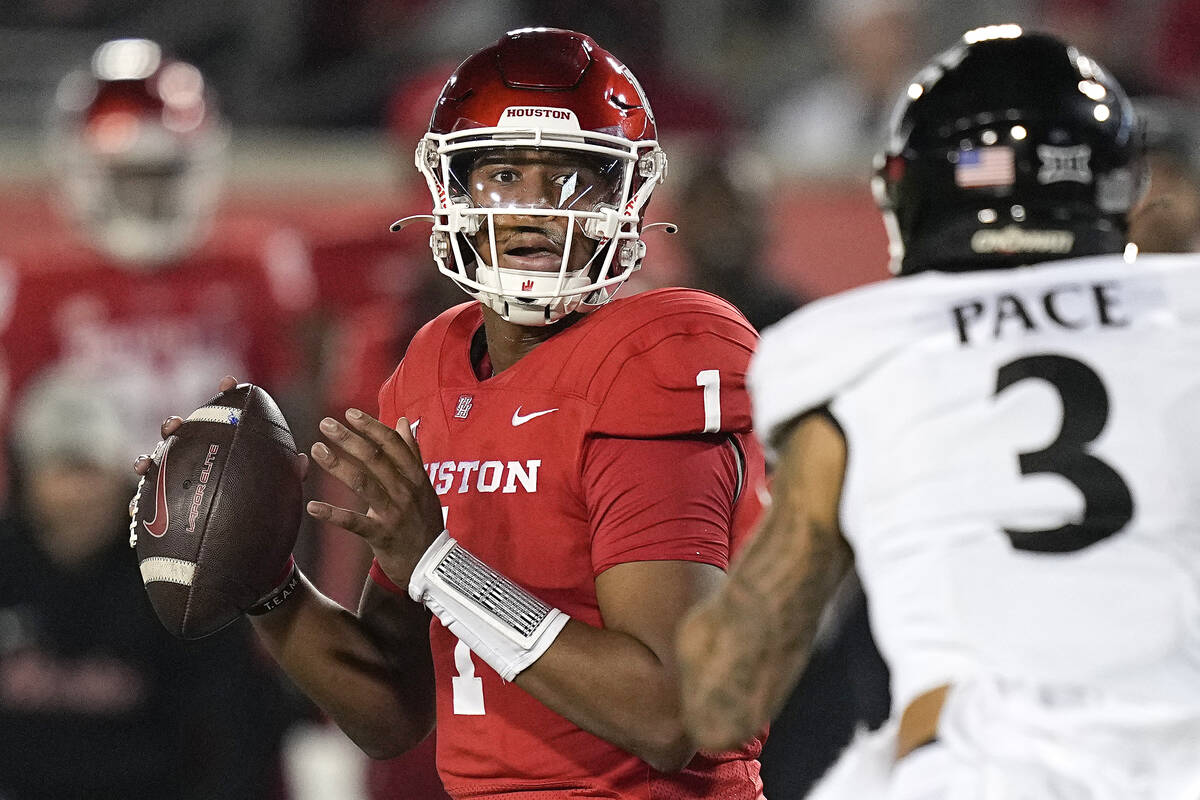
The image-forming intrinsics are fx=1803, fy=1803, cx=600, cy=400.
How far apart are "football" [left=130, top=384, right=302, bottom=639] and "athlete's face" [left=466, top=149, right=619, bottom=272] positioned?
419mm

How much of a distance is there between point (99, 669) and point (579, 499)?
2235mm

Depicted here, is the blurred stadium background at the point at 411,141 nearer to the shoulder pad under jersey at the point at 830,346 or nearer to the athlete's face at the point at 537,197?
the athlete's face at the point at 537,197

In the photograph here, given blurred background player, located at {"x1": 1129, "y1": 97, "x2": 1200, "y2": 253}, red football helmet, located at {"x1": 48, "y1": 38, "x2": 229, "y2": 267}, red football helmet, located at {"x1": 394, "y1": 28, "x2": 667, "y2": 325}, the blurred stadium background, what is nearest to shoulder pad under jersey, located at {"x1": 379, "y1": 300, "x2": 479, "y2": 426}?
red football helmet, located at {"x1": 394, "y1": 28, "x2": 667, "y2": 325}

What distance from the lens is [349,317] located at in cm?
552

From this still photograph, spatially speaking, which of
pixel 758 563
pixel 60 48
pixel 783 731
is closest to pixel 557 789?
pixel 758 563

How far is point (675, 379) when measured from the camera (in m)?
2.33

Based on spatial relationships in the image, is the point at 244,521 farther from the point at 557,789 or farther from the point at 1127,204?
the point at 1127,204

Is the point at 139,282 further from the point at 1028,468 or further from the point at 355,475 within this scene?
the point at 1028,468

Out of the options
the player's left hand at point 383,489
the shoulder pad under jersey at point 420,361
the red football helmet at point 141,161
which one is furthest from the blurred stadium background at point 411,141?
the player's left hand at point 383,489

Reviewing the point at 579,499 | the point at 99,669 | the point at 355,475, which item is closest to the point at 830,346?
the point at 579,499

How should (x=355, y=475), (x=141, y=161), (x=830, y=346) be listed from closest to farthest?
(x=830, y=346) → (x=355, y=475) → (x=141, y=161)

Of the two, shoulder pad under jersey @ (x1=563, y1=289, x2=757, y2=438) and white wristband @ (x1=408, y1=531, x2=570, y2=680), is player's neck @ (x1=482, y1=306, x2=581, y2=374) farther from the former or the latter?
white wristband @ (x1=408, y1=531, x2=570, y2=680)

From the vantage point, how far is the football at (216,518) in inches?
94.3

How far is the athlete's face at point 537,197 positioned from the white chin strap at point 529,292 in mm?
15
